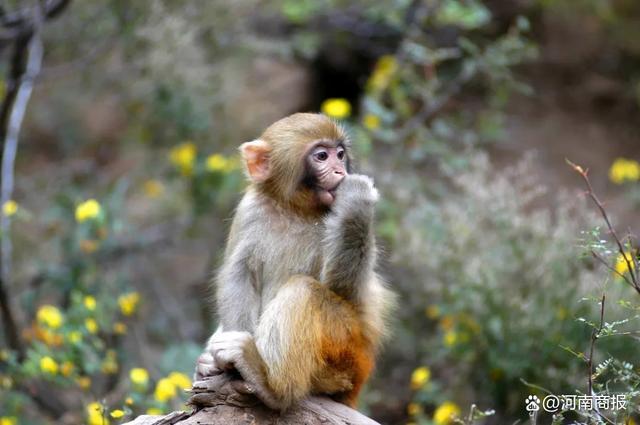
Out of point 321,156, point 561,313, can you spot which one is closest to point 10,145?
point 321,156

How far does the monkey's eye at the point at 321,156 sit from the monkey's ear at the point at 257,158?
341mm

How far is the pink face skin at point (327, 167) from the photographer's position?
16.2 feet

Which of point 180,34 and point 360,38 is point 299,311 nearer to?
point 180,34

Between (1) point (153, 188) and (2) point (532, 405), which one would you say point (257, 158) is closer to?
(2) point (532, 405)

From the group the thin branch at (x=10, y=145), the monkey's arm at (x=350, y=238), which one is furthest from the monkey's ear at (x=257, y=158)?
the thin branch at (x=10, y=145)

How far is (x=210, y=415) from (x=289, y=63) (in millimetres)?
8466

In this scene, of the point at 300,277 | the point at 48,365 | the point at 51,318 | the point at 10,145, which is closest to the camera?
the point at 300,277

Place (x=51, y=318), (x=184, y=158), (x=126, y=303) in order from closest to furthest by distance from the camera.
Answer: (x=51, y=318), (x=126, y=303), (x=184, y=158)

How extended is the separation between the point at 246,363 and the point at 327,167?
1210mm

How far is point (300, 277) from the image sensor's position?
477 centimetres

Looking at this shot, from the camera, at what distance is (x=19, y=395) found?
6.68 m

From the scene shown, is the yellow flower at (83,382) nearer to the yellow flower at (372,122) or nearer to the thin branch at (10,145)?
the thin branch at (10,145)

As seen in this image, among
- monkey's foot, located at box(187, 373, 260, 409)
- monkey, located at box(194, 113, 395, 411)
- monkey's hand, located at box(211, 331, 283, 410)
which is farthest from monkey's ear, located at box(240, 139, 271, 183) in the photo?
monkey's foot, located at box(187, 373, 260, 409)

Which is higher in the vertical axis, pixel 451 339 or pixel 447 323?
pixel 451 339
